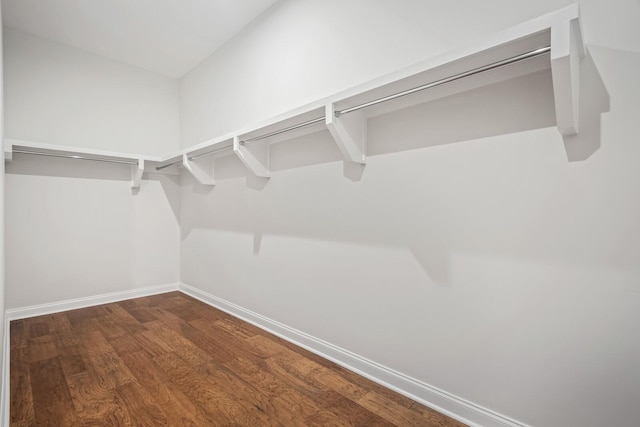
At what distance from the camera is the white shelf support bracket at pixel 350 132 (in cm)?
169

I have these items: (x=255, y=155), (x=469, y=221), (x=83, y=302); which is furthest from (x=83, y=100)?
(x=469, y=221)

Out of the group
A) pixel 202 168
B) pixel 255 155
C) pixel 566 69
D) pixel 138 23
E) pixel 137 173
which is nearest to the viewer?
pixel 566 69

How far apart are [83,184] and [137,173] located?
49cm

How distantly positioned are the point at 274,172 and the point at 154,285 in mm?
2183

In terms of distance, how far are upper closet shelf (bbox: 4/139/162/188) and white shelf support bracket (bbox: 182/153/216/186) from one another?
0.49 metres

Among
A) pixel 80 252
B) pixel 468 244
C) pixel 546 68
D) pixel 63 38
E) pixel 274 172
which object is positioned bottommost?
pixel 80 252

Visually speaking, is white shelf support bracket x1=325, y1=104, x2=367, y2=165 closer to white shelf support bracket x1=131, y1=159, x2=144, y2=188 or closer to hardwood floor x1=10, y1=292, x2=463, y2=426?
hardwood floor x1=10, y1=292, x2=463, y2=426

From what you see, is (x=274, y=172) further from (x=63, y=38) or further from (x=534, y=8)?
(x=63, y=38)

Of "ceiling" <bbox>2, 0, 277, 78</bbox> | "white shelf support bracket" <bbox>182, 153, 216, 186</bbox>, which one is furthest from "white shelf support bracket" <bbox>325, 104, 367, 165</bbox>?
"white shelf support bracket" <bbox>182, 153, 216, 186</bbox>

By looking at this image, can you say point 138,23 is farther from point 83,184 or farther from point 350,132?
point 350,132

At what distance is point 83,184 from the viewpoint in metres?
3.15

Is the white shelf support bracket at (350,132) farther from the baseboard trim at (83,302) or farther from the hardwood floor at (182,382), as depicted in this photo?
the baseboard trim at (83,302)

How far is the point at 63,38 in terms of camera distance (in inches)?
117

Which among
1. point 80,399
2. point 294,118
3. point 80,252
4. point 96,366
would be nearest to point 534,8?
point 294,118
